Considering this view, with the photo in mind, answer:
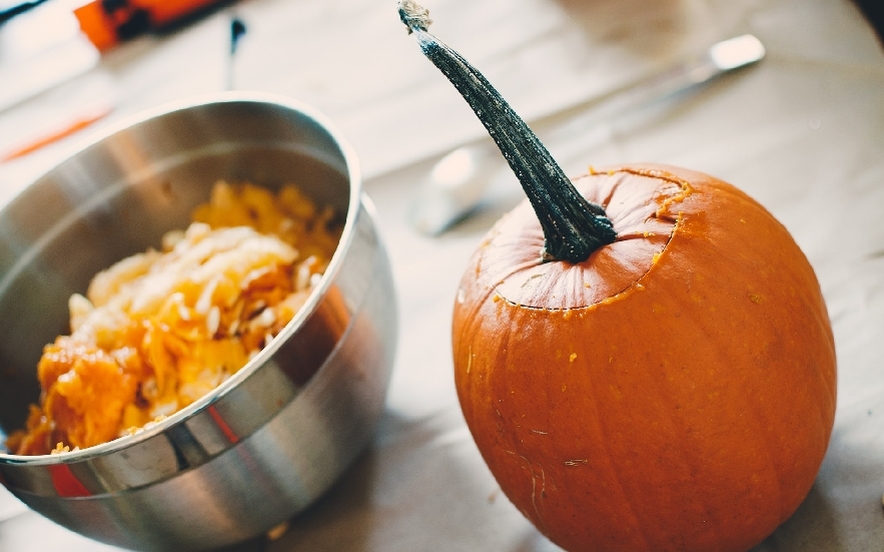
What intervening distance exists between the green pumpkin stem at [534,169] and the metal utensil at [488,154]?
44 cm

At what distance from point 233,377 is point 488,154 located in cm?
54

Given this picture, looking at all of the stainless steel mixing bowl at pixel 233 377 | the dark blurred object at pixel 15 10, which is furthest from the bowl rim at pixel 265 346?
the dark blurred object at pixel 15 10

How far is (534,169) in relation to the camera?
0.49 m

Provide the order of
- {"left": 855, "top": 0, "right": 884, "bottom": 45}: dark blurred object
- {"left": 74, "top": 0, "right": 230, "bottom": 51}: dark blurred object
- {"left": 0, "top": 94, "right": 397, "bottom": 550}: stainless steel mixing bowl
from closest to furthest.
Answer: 1. {"left": 0, "top": 94, "right": 397, "bottom": 550}: stainless steel mixing bowl
2. {"left": 855, "top": 0, "right": 884, "bottom": 45}: dark blurred object
3. {"left": 74, "top": 0, "right": 230, "bottom": 51}: dark blurred object

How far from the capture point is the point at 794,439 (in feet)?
1.53

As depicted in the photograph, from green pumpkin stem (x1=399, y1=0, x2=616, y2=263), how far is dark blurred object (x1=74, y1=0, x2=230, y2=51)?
1.17m

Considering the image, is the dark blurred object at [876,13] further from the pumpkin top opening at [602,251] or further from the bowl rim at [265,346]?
the bowl rim at [265,346]

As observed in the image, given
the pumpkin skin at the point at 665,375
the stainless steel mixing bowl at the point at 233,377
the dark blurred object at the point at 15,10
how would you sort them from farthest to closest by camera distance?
the dark blurred object at the point at 15,10 → the stainless steel mixing bowl at the point at 233,377 → the pumpkin skin at the point at 665,375

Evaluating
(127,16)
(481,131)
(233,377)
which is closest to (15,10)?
(127,16)

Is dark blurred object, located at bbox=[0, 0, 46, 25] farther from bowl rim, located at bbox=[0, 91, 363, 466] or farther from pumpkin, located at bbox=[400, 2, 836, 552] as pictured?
pumpkin, located at bbox=[400, 2, 836, 552]

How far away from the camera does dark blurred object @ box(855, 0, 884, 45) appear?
89cm

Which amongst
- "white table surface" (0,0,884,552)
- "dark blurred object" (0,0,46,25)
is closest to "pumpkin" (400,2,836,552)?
"white table surface" (0,0,884,552)

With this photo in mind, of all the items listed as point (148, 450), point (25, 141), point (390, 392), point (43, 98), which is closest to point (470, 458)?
point (390, 392)

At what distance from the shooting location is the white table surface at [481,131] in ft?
2.08
